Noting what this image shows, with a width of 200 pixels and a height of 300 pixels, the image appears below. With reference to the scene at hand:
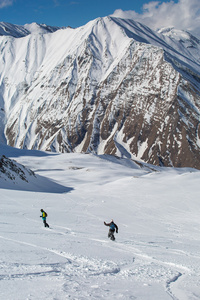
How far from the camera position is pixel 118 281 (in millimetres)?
9242

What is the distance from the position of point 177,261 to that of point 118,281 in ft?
14.0

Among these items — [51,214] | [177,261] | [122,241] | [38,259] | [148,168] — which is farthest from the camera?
[148,168]

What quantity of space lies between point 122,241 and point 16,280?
28.9ft

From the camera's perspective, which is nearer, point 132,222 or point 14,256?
point 14,256

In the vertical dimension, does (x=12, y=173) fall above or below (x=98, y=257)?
below

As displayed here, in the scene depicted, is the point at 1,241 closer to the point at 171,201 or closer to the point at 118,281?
the point at 118,281

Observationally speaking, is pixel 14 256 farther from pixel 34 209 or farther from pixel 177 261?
pixel 34 209

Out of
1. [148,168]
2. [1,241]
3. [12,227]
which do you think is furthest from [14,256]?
[148,168]

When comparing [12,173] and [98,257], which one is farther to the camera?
[12,173]

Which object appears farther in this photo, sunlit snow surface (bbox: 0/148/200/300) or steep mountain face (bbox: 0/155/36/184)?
steep mountain face (bbox: 0/155/36/184)

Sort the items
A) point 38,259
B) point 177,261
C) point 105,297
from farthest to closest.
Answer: point 177,261, point 38,259, point 105,297

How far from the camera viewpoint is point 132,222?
80.7ft

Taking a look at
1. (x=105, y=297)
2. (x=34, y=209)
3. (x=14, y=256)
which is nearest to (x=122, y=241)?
(x=14, y=256)

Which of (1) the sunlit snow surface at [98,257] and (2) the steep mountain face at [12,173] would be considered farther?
(2) the steep mountain face at [12,173]
